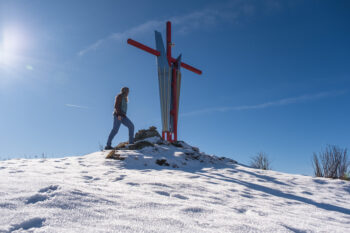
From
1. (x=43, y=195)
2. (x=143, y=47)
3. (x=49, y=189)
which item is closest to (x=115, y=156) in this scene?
(x=49, y=189)

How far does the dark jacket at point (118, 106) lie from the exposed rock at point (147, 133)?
2634mm

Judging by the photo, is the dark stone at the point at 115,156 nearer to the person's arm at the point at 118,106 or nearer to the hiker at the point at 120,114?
the hiker at the point at 120,114

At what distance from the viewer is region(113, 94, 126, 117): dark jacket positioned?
604cm

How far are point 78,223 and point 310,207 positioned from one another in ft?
9.39

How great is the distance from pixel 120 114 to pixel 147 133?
280 centimetres

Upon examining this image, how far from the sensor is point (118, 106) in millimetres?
6066

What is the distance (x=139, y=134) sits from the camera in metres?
8.78

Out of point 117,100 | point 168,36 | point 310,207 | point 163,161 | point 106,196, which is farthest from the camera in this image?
point 168,36

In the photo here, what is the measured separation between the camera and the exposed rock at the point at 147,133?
28.3ft

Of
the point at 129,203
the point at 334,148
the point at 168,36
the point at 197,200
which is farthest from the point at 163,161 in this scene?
the point at 334,148

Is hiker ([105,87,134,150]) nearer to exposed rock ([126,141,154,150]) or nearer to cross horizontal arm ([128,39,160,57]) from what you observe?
exposed rock ([126,141,154,150])

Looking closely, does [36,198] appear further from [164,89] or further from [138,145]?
[164,89]

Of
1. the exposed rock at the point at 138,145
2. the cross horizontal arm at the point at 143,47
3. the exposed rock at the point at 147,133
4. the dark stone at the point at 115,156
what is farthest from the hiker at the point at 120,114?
the exposed rock at the point at 147,133

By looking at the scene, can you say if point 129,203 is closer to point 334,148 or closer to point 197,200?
point 197,200
